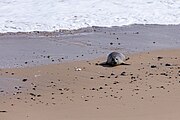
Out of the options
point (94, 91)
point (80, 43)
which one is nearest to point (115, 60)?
point (94, 91)

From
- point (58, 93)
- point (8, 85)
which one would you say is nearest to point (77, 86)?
point (58, 93)

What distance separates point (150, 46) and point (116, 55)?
203 centimetres

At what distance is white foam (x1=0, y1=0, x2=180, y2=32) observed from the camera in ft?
44.2

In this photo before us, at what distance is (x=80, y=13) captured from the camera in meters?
14.9

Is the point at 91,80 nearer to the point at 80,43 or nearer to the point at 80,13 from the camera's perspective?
the point at 80,43

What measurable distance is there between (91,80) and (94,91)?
668mm

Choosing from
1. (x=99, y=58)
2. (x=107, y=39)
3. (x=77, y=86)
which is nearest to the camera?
(x=77, y=86)

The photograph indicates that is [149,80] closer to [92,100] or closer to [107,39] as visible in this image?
[92,100]

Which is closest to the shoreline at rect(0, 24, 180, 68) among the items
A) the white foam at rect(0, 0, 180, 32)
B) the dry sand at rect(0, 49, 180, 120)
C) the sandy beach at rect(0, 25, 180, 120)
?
the sandy beach at rect(0, 25, 180, 120)

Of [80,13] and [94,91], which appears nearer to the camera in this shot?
[94,91]

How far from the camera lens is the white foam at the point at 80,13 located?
1347 centimetres

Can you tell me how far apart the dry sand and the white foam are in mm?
4147

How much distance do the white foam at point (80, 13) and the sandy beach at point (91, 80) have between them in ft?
4.63

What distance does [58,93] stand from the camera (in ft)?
24.0
